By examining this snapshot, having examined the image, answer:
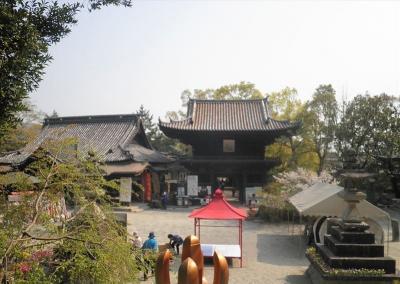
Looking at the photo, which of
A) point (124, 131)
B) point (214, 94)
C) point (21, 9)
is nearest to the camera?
point (21, 9)

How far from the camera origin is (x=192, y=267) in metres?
4.75

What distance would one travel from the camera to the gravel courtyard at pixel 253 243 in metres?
12.1

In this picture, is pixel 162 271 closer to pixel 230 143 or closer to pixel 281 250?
pixel 281 250

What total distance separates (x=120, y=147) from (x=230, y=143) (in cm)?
963

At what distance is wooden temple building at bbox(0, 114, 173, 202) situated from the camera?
3109 cm

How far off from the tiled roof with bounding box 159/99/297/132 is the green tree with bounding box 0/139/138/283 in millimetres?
26751

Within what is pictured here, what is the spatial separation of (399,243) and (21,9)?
1693 cm

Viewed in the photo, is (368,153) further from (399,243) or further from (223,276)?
(223,276)

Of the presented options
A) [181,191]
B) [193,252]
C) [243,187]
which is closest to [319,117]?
[243,187]

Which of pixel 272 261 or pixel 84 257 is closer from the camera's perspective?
pixel 84 257

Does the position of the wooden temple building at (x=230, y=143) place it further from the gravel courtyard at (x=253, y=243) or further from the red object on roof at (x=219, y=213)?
the red object on roof at (x=219, y=213)

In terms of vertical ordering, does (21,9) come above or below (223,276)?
above

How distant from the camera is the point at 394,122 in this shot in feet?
98.7

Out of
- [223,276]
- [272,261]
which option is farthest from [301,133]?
[223,276]
